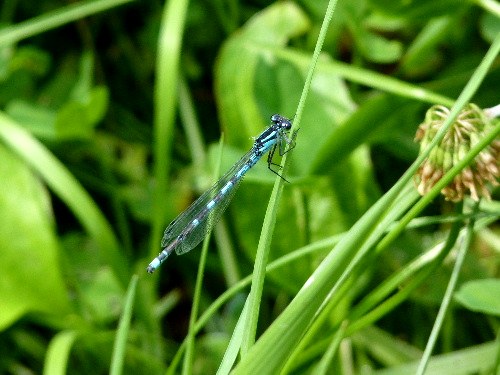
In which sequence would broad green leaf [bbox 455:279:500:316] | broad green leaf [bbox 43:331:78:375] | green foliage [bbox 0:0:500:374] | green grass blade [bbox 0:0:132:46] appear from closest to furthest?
broad green leaf [bbox 455:279:500:316] → broad green leaf [bbox 43:331:78:375] → green foliage [bbox 0:0:500:374] → green grass blade [bbox 0:0:132:46]

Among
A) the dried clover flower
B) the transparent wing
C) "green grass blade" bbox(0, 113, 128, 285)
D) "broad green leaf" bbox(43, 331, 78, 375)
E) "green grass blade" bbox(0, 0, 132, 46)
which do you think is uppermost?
"green grass blade" bbox(0, 0, 132, 46)

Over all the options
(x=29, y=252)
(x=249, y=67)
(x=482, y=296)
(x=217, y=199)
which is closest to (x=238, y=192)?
(x=217, y=199)

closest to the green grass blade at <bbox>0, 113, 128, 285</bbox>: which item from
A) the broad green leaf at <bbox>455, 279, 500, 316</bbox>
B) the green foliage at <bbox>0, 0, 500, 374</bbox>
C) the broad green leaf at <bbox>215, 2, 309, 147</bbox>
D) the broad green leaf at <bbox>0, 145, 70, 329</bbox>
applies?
the green foliage at <bbox>0, 0, 500, 374</bbox>

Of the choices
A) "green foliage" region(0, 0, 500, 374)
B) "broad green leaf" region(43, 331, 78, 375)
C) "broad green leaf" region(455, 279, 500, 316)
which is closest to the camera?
"broad green leaf" region(455, 279, 500, 316)

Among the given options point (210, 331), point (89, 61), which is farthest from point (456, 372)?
point (89, 61)

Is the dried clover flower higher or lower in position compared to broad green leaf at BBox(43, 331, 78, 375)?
lower

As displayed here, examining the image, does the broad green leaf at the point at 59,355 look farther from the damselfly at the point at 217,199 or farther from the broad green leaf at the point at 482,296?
the broad green leaf at the point at 482,296

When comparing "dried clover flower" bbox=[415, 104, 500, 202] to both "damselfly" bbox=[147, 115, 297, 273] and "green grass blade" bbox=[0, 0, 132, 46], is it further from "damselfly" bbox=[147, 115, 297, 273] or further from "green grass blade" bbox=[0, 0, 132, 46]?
"green grass blade" bbox=[0, 0, 132, 46]
